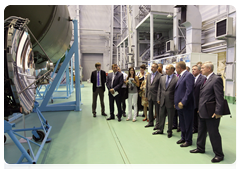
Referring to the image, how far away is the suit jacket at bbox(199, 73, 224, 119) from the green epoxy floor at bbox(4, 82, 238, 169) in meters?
0.82

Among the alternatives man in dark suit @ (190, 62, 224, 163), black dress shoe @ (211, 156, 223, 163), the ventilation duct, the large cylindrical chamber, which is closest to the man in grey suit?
man in dark suit @ (190, 62, 224, 163)

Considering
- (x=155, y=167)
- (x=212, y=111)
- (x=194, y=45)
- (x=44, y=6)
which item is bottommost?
(x=155, y=167)

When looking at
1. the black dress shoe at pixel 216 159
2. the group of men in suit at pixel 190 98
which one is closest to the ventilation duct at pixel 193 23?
the group of men in suit at pixel 190 98

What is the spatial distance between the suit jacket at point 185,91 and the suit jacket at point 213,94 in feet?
0.84

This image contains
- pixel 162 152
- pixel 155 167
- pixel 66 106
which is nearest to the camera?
pixel 155 167

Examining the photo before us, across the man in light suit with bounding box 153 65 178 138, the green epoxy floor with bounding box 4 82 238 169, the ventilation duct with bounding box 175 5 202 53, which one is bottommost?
the green epoxy floor with bounding box 4 82 238 169

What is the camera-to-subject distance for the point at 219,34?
7023mm

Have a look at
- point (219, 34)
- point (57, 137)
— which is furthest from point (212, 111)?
point (219, 34)

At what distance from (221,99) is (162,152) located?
130 cm

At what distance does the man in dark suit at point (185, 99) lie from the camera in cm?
270

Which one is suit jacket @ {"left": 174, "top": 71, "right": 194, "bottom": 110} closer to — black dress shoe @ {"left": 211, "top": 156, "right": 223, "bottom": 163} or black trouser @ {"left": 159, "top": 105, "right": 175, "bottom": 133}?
black trouser @ {"left": 159, "top": 105, "right": 175, "bottom": 133}

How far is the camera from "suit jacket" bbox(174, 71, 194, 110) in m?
2.69

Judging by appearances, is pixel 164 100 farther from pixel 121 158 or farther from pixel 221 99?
pixel 121 158

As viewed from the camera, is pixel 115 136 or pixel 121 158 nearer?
pixel 121 158
